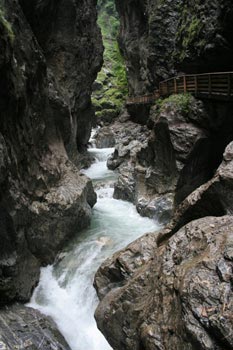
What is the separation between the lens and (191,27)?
19281mm

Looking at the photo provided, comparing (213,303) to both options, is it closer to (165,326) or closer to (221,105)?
(165,326)

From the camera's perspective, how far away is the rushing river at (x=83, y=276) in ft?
34.3

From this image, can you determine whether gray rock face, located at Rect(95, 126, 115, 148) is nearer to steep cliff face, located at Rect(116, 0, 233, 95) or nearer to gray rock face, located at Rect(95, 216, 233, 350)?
steep cliff face, located at Rect(116, 0, 233, 95)

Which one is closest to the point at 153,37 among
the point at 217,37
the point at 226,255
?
the point at 217,37

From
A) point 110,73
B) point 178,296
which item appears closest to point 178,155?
point 178,296

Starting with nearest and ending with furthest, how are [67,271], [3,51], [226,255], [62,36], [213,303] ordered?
[213,303] < [226,255] < [3,51] < [67,271] < [62,36]

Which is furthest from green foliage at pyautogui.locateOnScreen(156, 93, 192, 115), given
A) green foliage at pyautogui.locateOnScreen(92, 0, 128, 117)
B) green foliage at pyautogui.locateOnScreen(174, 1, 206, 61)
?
green foliage at pyautogui.locateOnScreen(92, 0, 128, 117)

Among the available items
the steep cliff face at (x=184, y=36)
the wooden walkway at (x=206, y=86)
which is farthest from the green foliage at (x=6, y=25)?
the steep cliff face at (x=184, y=36)

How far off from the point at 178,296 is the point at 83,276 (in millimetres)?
7082

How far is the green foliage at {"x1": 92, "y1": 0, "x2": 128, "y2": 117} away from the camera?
52156 millimetres

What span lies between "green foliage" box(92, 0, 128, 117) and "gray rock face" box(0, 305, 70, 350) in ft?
133

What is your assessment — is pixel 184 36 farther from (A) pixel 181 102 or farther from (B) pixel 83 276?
(B) pixel 83 276

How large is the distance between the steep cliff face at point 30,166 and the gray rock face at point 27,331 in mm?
892

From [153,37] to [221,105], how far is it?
41.3 feet
